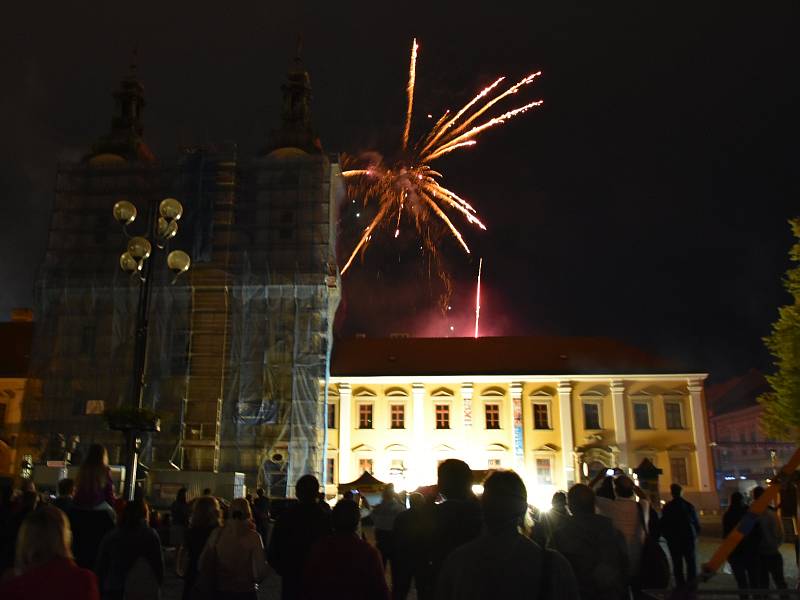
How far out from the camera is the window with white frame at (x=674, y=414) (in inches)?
1449

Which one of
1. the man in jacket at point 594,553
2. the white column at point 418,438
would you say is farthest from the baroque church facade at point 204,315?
the man in jacket at point 594,553

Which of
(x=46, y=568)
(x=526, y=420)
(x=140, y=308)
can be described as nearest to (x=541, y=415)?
(x=526, y=420)

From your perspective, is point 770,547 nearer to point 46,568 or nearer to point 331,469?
point 46,568

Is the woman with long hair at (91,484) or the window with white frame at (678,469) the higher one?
the window with white frame at (678,469)

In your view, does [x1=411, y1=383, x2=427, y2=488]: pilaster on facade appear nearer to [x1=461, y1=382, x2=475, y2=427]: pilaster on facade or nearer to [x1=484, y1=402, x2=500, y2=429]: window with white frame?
[x1=461, y1=382, x2=475, y2=427]: pilaster on facade

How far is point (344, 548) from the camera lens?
176 inches

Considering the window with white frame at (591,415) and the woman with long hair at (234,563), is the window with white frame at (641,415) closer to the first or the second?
the window with white frame at (591,415)

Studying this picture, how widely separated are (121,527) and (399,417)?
3256 centimetres

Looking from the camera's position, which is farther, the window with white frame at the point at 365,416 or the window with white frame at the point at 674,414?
the window with white frame at the point at 365,416

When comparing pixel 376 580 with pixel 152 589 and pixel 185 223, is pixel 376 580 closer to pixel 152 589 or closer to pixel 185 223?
pixel 152 589

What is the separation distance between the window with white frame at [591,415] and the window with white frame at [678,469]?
12.7ft

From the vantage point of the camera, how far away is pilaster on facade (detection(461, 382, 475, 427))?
123 feet

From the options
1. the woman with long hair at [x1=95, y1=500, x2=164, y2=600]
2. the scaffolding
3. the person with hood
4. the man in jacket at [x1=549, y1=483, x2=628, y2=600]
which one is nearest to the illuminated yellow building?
the scaffolding

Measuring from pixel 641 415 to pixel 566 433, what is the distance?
4.04 meters
